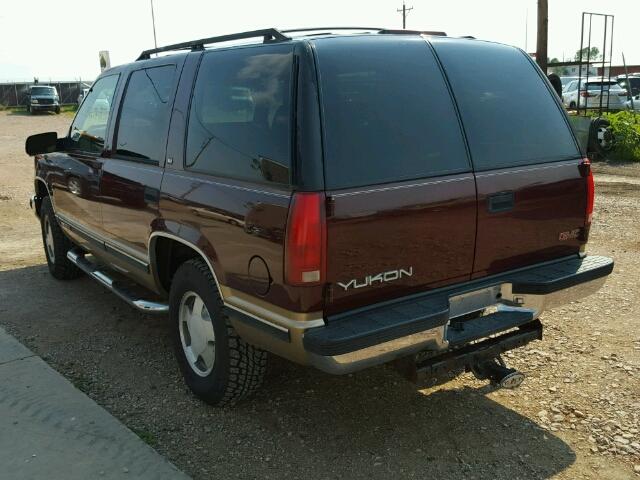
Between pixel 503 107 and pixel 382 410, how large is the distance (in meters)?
1.82

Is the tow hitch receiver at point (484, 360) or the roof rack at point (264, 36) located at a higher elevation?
the roof rack at point (264, 36)

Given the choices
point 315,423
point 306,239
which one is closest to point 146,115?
point 306,239

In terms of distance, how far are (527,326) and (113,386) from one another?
2534mm

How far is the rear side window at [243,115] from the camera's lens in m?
3.06

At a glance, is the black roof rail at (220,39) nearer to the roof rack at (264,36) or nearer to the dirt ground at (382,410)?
the roof rack at (264,36)

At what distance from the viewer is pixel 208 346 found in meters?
3.76

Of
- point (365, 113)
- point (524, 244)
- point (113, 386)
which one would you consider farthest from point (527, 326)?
point (113, 386)

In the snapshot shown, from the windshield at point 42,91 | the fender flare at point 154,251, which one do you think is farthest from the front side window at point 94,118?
the windshield at point 42,91

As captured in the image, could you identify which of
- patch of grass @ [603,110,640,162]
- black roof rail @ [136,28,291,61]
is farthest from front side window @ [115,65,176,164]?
patch of grass @ [603,110,640,162]

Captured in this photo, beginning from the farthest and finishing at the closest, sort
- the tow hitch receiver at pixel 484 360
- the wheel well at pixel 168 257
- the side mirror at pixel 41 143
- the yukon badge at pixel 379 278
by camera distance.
Answer: the side mirror at pixel 41 143 < the wheel well at pixel 168 257 < the tow hitch receiver at pixel 484 360 < the yukon badge at pixel 379 278

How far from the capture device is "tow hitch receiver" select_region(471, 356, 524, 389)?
3.43 m

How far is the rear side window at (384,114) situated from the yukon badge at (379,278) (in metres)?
0.43

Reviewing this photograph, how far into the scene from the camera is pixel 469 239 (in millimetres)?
3297

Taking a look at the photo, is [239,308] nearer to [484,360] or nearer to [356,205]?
[356,205]
